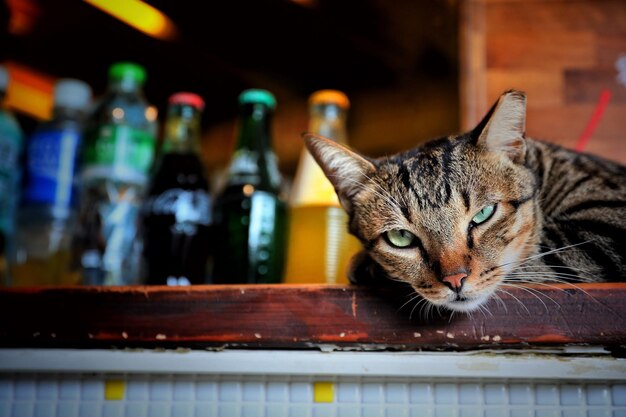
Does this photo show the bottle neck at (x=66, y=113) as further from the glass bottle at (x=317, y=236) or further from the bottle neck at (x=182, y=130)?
the glass bottle at (x=317, y=236)

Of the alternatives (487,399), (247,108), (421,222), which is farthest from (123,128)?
(487,399)

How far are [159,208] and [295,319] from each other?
1.30ft

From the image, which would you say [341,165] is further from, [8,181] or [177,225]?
[8,181]

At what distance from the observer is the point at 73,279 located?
108cm

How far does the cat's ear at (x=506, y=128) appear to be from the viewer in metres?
0.76

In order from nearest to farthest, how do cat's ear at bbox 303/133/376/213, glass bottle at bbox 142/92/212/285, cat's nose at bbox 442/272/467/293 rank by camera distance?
1. cat's nose at bbox 442/272/467/293
2. cat's ear at bbox 303/133/376/213
3. glass bottle at bbox 142/92/212/285

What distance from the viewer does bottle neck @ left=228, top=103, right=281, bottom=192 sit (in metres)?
1.08

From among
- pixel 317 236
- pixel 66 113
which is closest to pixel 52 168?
pixel 66 113

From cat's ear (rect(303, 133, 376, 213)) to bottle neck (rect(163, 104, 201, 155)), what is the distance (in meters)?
0.38

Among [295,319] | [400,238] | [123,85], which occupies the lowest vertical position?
[295,319]

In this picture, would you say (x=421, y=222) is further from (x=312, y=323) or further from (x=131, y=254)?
(x=131, y=254)

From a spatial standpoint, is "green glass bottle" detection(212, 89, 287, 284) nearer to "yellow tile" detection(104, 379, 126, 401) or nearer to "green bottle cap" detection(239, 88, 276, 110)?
"green bottle cap" detection(239, 88, 276, 110)

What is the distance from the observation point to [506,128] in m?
0.80

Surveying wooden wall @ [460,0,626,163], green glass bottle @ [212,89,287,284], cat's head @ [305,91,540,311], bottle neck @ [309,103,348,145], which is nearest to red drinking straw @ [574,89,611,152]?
wooden wall @ [460,0,626,163]
